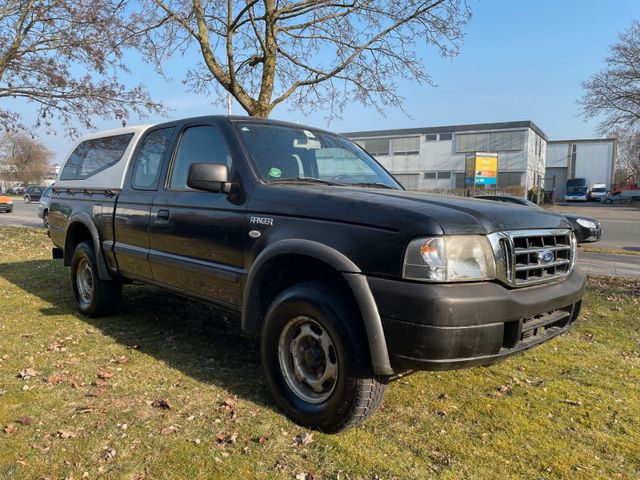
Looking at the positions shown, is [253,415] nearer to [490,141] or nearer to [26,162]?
[490,141]

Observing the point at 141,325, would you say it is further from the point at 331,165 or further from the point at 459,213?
the point at 459,213

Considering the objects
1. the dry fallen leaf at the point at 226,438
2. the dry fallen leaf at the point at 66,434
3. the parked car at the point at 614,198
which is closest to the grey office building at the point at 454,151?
the parked car at the point at 614,198

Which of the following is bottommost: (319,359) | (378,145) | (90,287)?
(90,287)

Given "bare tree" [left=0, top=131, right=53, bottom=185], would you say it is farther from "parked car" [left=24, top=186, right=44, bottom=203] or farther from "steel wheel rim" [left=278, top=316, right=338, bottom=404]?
"steel wheel rim" [left=278, top=316, right=338, bottom=404]

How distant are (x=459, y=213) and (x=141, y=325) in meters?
3.84

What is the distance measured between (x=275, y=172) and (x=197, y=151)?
0.89m

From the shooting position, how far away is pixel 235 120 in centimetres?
397

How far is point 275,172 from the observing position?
146 inches

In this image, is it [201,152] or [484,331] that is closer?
[484,331]

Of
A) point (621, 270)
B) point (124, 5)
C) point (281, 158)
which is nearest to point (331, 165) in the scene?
point (281, 158)

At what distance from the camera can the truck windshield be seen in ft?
12.3

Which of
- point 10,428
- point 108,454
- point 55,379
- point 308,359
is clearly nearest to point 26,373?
point 55,379

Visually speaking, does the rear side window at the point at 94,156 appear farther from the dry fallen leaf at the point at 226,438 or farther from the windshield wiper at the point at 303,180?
the dry fallen leaf at the point at 226,438

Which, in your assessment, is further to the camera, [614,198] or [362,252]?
[614,198]
